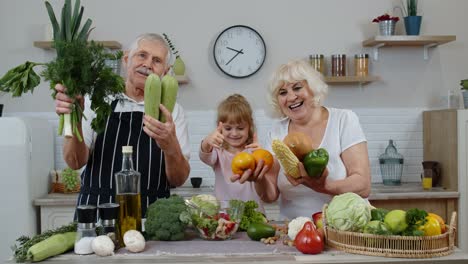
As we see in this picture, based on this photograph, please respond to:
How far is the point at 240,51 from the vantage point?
16.9 feet

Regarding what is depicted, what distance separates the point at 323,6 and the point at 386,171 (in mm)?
1509

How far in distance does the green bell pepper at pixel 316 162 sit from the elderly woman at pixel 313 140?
0.19 meters

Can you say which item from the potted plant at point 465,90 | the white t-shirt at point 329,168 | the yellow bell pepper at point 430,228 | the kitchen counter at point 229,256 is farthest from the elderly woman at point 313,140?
the potted plant at point 465,90

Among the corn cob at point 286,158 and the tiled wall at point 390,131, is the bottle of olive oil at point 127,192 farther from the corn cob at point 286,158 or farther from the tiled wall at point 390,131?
the tiled wall at point 390,131

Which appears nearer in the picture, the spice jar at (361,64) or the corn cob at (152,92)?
the corn cob at (152,92)

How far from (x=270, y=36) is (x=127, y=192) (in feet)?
10.7

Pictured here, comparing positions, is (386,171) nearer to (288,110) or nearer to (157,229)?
(288,110)

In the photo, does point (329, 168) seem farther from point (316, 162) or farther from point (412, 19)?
point (412, 19)

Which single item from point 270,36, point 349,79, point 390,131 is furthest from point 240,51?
point 390,131

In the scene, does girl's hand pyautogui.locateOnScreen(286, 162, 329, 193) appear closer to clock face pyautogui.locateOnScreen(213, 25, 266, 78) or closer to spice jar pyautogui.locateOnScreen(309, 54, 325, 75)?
spice jar pyautogui.locateOnScreen(309, 54, 325, 75)

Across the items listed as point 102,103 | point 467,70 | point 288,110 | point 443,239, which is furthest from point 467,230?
point 102,103

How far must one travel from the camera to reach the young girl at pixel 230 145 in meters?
3.07

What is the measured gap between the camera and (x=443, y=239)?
194 cm

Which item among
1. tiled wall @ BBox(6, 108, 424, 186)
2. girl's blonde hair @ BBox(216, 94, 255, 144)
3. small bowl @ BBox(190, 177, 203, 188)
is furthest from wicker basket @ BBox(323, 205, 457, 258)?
tiled wall @ BBox(6, 108, 424, 186)
